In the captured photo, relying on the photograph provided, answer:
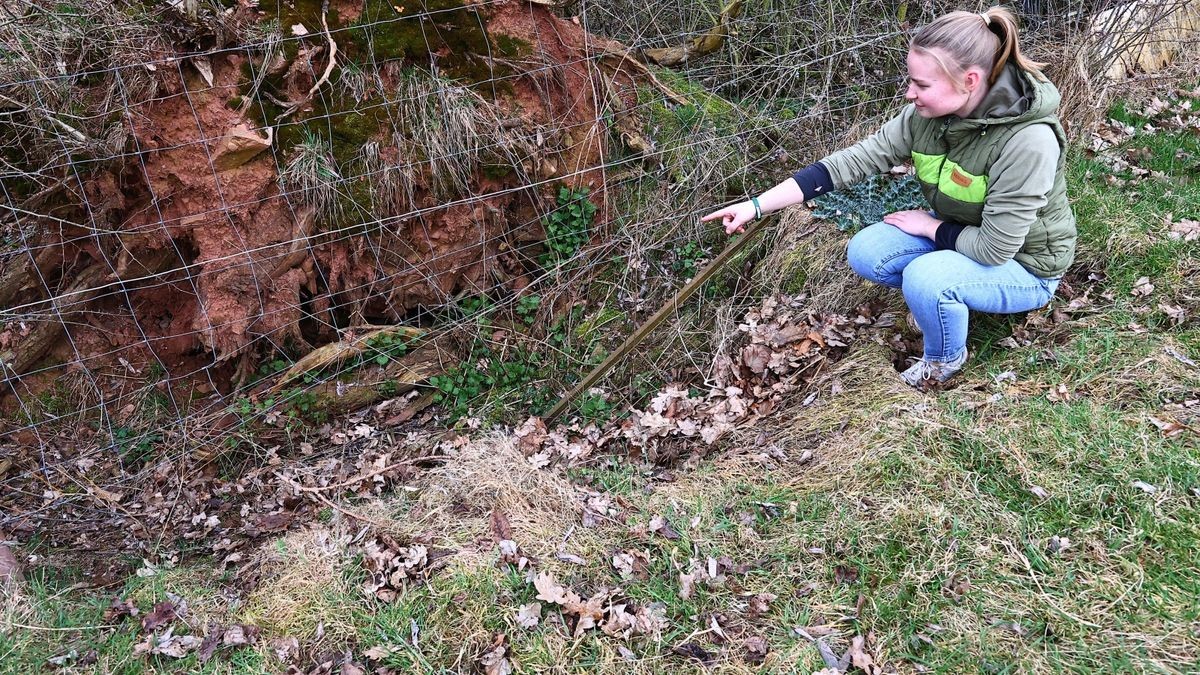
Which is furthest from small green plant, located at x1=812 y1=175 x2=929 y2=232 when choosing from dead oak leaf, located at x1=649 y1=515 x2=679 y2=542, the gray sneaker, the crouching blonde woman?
dead oak leaf, located at x1=649 y1=515 x2=679 y2=542

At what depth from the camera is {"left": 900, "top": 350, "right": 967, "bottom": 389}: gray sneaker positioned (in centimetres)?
335

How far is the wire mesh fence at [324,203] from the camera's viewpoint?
382cm

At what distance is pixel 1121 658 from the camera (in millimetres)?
2193

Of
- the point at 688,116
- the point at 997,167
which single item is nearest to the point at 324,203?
the point at 688,116

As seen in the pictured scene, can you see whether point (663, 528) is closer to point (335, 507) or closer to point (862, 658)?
point (862, 658)

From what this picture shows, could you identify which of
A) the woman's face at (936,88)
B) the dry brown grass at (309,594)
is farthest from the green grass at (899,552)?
the woman's face at (936,88)

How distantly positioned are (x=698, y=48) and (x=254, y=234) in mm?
3397

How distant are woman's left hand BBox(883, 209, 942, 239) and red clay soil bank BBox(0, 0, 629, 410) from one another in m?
1.97

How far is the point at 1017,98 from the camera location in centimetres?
276

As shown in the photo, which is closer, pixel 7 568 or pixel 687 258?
pixel 7 568

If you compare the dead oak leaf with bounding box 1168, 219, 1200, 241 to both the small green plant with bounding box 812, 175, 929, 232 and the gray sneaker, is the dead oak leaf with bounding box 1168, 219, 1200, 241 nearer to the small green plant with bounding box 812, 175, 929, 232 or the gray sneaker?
the small green plant with bounding box 812, 175, 929, 232

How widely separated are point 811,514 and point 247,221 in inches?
131

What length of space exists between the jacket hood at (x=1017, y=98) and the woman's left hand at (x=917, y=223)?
58 centimetres

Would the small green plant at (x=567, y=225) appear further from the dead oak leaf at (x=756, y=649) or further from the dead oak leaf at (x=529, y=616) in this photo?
the dead oak leaf at (x=756, y=649)
